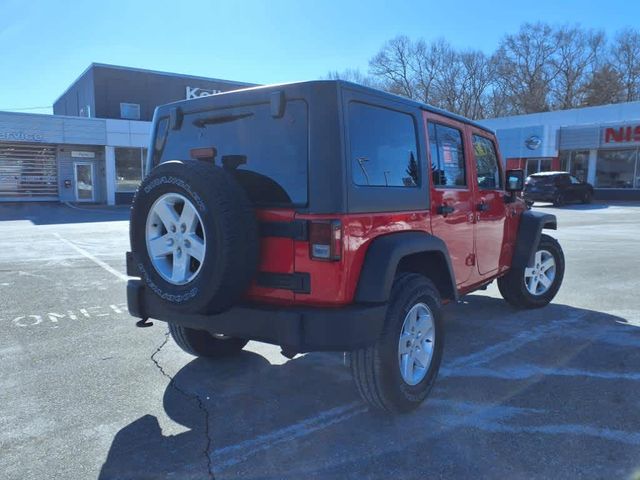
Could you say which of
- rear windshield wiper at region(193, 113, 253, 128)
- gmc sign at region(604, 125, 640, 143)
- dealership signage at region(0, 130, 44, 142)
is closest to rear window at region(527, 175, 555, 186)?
gmc sign at region(604, 125, 640, 143)

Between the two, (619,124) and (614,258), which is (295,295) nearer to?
(614,258)

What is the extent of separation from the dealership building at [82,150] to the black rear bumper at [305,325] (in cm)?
2561

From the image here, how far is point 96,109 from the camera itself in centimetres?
3134

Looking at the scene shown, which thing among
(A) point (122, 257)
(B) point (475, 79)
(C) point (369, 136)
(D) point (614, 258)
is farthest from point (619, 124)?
(B) point (475, 79)

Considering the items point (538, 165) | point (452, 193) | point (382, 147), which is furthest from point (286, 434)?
point (538, 165)

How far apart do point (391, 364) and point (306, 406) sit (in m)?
0.77

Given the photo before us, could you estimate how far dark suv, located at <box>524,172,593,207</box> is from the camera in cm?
2364

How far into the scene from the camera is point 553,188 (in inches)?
929

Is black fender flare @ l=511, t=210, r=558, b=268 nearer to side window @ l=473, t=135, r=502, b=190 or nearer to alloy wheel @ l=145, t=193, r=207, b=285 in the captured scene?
side window @ l=473, t=135, r=502, b=190

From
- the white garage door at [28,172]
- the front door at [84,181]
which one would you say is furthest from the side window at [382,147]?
the front door at [84,181]

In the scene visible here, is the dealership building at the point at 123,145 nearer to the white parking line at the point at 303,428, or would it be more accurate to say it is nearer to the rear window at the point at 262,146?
the rear window at the point at 262,146

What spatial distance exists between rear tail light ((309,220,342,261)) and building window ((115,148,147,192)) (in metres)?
26.4

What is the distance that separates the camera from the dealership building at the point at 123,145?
25.5 meters

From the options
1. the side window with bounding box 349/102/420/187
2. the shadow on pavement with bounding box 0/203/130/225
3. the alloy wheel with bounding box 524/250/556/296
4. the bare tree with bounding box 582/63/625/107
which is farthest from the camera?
the bare tree with bounding box 582/63/625/107
